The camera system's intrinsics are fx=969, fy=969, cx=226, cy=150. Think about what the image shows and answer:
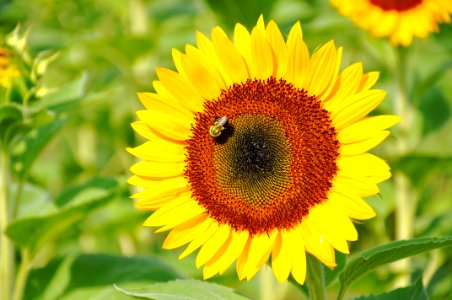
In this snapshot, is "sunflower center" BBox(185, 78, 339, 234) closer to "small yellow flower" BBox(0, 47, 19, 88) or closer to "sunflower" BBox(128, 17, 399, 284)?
"sunflower" BBox(128, 17, 399, 284)

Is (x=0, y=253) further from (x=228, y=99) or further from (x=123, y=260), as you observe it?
(x=228, y=99)

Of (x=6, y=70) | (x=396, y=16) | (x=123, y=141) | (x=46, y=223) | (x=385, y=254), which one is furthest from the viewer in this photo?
(x=123, y=141)

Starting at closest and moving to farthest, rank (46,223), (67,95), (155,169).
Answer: (155,169) → (46,223) → (67,95)

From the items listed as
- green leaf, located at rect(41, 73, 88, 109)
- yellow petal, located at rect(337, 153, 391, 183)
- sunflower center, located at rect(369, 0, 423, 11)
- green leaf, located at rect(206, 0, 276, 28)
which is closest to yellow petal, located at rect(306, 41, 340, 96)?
yellow petal, located at rect(337, 153, 391, 183)

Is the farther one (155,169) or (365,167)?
(155,169)

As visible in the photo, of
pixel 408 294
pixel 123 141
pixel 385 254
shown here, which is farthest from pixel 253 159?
pixel 123 141

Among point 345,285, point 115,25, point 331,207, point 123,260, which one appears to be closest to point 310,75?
point 331,207

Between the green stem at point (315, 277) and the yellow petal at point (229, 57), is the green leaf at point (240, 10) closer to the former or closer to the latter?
the yellow petal at point (229, 57)

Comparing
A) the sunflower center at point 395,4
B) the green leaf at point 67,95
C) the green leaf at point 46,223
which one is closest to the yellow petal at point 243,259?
the green leaf at point 46,223

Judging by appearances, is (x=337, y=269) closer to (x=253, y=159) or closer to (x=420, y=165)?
(x=253, y=159)
